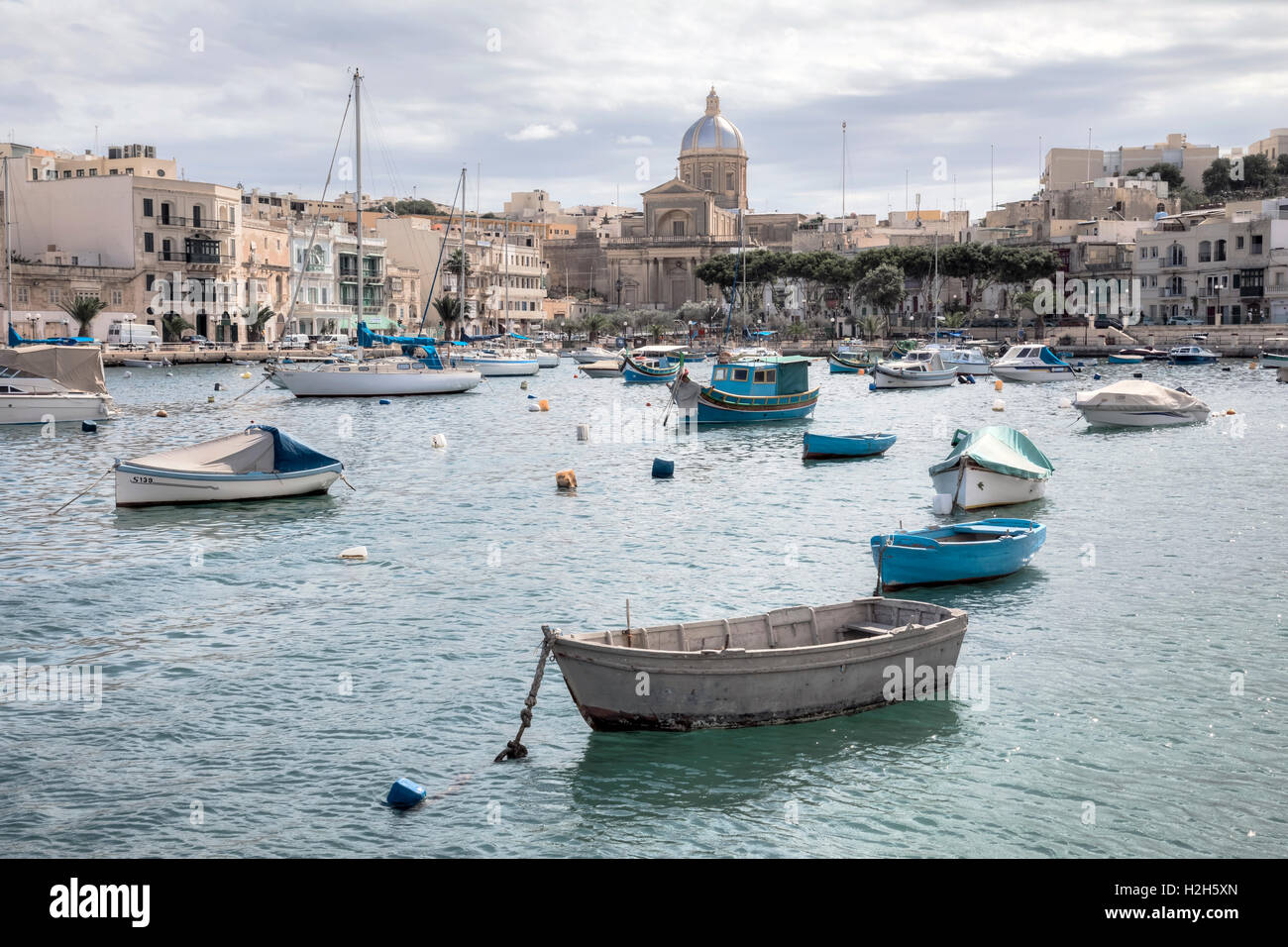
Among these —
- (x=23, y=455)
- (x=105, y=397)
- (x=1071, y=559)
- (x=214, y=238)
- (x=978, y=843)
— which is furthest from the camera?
(x=214, y=238)

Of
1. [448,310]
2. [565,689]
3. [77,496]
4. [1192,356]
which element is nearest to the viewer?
[565,689]

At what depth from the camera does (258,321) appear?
89500 millimetres

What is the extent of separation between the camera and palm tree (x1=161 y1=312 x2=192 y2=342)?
8238 centimetres

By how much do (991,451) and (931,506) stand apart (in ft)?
5.33

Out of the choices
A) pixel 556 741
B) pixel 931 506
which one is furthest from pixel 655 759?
pixel 931 506

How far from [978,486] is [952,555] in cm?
719

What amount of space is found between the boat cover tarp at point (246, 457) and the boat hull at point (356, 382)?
98.7ft

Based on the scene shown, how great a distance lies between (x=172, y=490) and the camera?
84.4 feet

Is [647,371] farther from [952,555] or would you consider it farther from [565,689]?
[565,689]

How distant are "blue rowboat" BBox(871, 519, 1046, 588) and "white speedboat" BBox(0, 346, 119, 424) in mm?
35267

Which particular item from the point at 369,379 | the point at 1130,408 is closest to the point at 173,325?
the point at 369,379

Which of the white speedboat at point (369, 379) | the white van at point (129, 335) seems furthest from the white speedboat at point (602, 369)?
the white van at point (129, 335)

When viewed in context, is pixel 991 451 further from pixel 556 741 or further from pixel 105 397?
pixel 105 397

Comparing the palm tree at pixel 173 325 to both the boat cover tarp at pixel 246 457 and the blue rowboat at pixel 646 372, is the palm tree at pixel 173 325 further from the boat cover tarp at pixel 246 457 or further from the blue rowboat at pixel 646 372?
the boat cover tarp at pixel 246 457
